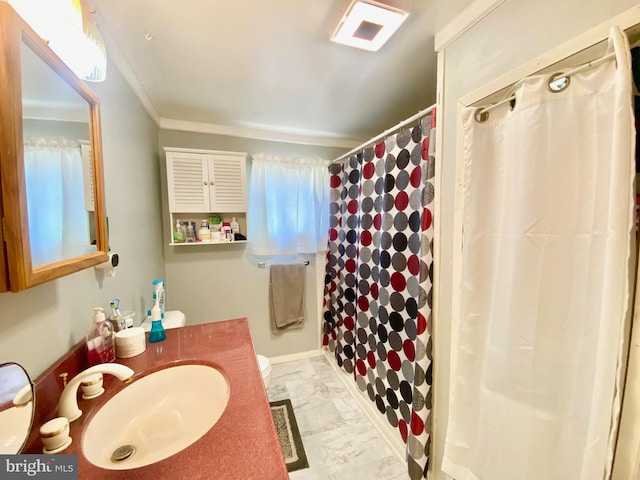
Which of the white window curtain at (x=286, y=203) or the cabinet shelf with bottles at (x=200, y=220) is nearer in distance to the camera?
the cabinet shelf with bottles at (x=200, y=220)

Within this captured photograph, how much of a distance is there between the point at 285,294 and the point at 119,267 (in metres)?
1.42

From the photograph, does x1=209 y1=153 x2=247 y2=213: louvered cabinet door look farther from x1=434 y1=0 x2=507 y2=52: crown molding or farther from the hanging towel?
x1=434 y1=0 x2=507 y2=52: crown molding

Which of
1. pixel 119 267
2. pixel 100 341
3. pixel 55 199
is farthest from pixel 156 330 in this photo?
pixel 55 199

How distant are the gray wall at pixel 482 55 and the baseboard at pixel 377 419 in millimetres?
294

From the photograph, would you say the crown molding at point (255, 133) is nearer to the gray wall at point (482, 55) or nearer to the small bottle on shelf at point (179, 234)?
the small bottle on shelf at point (179, 234)

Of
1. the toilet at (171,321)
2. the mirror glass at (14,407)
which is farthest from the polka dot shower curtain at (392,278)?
the mirror glass at (14,407)

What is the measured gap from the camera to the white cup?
560 millimetres

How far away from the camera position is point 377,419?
173 cm

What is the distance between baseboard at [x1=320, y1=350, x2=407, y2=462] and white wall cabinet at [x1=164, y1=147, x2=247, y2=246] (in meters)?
1.61

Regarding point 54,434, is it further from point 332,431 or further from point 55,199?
point 332,431

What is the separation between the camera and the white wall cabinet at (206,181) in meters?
2.00

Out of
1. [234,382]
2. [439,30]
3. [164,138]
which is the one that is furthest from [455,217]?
[164,138]

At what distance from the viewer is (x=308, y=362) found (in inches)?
99.8

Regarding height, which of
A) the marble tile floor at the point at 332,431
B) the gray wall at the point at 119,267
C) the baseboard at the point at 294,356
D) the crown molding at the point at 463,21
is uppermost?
the crown molding at the point at 463,21
